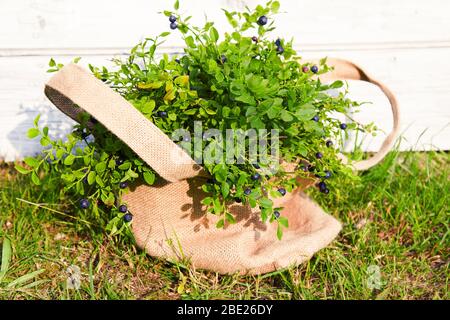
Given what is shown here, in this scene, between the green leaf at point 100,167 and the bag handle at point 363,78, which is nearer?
the green leaf at point 100,167

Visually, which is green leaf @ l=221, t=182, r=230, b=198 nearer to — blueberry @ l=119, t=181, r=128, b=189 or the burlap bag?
the burlap bag

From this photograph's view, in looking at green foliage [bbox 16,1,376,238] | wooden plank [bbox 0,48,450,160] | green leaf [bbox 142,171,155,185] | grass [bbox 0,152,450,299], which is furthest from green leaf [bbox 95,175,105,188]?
wooden plank [bbox 0,48,450,160]

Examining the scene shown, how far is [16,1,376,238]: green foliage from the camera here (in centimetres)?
127

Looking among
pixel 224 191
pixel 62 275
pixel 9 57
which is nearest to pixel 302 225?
pixel 224 191

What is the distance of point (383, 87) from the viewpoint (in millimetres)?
1667

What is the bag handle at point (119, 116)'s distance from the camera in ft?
4.01

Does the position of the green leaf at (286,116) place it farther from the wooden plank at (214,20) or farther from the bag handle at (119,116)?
the wooden plank at (214,20)

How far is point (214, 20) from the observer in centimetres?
182

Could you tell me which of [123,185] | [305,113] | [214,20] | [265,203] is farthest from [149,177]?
[214,20]

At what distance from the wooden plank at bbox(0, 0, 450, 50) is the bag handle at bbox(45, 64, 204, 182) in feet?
2.01

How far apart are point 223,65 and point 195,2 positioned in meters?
0.57

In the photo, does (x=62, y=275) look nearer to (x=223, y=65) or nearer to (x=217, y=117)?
(x=217, y=117)

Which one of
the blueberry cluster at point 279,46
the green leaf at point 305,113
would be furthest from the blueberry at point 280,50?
the green leaf at point 305,113

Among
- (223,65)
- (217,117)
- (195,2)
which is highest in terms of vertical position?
(195,2)
